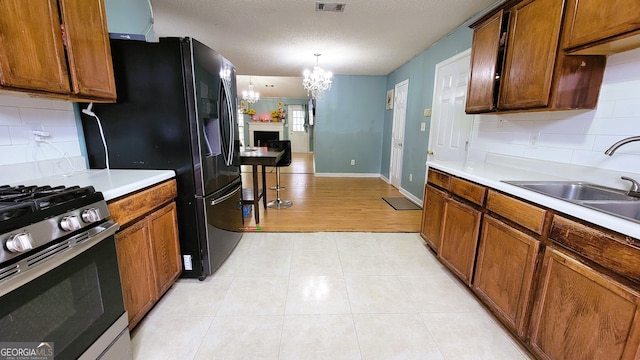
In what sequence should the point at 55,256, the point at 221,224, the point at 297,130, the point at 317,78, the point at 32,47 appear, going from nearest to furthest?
the point at 55,256
the point at 32,47
the point at 221,224
the point at 317,78
the point at 297,130

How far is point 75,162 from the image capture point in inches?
67.0

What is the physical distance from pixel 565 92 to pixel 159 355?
2775mm

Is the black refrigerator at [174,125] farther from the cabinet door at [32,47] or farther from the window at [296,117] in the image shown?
the window at [296,117]

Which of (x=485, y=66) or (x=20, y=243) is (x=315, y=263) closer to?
(x=20, y=243)

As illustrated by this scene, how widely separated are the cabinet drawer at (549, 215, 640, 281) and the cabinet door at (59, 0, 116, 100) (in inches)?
97.6

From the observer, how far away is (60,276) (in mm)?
976

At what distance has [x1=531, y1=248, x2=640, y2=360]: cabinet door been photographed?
3.17 feet

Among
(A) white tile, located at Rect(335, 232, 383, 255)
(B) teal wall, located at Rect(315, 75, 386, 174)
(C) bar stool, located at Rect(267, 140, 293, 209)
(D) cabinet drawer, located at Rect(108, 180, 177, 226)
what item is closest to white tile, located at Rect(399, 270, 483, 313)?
(A) white tile, located at Rect(335, 232, 383, 255)

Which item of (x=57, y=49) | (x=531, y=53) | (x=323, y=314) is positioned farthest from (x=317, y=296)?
(x=531, y=53)

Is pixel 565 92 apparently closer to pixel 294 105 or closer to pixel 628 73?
pixel 628 73

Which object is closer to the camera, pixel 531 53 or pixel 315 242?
pixel 531 53

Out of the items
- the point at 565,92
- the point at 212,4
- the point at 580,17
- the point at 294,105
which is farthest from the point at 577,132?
the point at 294,105

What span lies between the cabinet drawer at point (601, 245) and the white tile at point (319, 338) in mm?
1149

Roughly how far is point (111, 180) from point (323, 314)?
1.50 m
